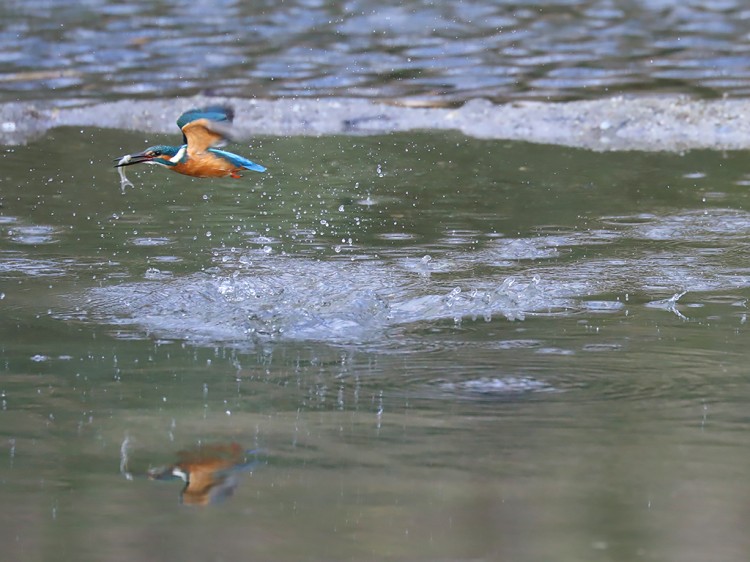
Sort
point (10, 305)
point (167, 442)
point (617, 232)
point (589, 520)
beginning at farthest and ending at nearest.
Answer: point (617, 232) < point (10, 305) < point (167, 442) < point (589, 520)

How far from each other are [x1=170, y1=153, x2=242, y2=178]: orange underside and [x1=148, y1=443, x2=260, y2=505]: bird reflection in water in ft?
6.51

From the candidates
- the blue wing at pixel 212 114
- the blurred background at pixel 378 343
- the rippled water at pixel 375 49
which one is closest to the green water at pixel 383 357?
the blurred background at pixel 378 343

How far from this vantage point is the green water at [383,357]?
3674mm

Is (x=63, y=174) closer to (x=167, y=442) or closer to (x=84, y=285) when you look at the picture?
(x=84, y=285)

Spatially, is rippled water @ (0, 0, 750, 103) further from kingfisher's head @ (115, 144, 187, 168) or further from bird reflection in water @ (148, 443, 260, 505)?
bird reflection in water @ (148, 443, 260, 505)

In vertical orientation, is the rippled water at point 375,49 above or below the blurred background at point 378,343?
above

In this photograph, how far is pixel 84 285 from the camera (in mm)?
6242

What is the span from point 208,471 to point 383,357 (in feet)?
4.19

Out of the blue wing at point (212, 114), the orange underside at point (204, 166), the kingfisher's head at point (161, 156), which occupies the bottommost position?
the orange underside at point (204, 166)

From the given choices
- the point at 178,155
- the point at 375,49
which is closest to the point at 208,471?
the point at 178,155

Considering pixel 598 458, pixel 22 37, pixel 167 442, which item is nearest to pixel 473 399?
pixel 598 458

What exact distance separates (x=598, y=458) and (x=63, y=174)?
206 inches

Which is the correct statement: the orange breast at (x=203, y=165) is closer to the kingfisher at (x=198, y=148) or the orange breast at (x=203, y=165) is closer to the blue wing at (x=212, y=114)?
the kingfisher at (x=198, y=148)

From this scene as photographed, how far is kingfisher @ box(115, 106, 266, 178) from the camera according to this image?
5914mm
